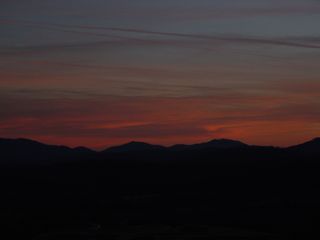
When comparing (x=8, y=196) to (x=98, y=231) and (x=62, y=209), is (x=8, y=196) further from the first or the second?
(x=98, y=231)

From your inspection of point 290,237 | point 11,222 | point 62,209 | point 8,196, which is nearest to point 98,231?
point 11,222

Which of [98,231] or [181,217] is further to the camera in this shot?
[181,217]

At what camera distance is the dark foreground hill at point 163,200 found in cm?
8606

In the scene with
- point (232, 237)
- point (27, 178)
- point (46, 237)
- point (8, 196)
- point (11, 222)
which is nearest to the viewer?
point (232, 237)

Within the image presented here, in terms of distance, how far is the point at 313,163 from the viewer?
526ft

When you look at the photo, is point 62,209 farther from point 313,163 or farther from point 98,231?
point 313,163

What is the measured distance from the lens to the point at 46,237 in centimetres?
7806

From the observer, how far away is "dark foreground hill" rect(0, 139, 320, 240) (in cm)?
8606

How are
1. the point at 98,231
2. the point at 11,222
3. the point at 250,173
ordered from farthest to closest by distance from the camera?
the point at 250,173
the point at 11,222
the point at 98,231

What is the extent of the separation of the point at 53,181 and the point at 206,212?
203 ft

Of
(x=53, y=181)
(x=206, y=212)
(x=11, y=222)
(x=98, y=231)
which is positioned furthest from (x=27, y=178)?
(x=98, y=231)

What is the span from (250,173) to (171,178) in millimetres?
21946

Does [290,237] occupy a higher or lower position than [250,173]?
lower

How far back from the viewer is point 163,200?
13200cm
